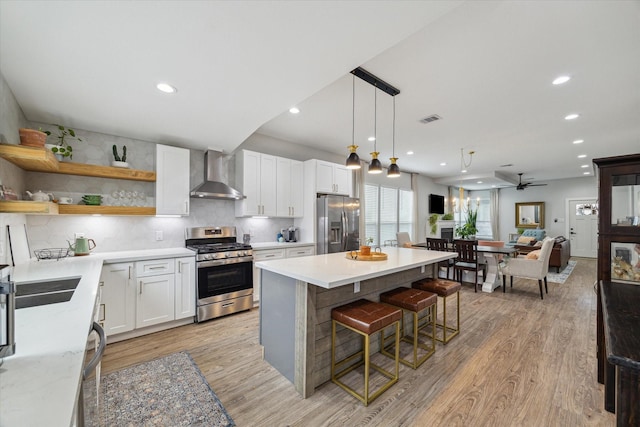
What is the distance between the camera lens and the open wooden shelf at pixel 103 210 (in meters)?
2.88

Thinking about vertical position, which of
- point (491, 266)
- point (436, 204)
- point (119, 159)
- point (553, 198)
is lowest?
point (491, 266)

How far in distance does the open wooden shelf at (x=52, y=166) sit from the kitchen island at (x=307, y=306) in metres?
2.09

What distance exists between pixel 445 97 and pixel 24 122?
4.59m

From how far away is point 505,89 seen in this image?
286cm

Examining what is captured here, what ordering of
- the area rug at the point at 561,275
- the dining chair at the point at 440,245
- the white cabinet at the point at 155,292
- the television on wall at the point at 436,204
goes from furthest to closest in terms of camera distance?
1. the television on wall at the point at 436,204
2. the area rug at the point at 561,275
3. the dining chair at the point at 440,245
4. the white cabinet at the point at 155,292

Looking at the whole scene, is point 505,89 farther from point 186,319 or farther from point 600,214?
point 186,319

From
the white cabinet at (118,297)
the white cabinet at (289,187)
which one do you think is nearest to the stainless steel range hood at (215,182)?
the white cabinet at (289,187)

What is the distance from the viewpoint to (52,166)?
2.59 meters

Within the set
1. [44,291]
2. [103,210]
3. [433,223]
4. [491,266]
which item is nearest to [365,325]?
[44,291]

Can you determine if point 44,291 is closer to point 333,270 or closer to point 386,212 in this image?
point 333,270

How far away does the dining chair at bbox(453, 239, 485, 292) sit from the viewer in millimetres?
4719

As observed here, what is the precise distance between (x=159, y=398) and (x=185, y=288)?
58.3 inches

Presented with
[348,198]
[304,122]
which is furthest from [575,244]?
[304,122]

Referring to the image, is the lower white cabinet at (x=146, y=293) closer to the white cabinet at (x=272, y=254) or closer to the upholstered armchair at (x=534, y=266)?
the white cabinet at (x=272, y=254)
